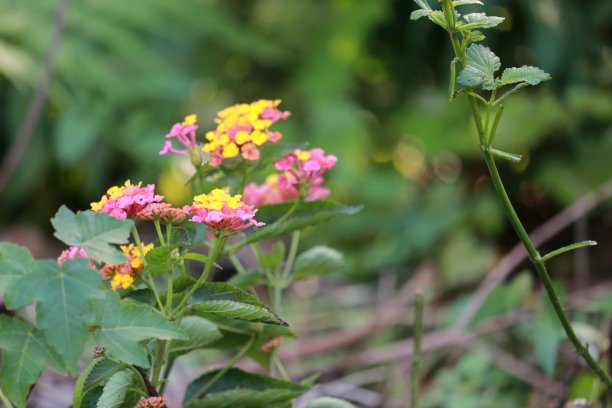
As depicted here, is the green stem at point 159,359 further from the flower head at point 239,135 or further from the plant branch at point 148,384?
the flower head at point 239,135

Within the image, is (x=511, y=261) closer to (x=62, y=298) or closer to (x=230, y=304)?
(x=230, y=304)

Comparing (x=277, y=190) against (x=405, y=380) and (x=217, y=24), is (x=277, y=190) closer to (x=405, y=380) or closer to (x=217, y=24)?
(x=405, y=380)

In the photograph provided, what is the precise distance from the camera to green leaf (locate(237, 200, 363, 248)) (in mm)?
834

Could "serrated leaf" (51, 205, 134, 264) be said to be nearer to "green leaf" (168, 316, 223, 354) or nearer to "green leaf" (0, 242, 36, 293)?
"green leaf" (0, 242, 36, 293)

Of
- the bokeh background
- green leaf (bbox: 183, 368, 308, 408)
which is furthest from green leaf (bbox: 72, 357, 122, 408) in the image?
the bokeh background

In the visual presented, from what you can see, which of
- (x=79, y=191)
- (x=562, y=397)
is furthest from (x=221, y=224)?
(x=79, y=191)

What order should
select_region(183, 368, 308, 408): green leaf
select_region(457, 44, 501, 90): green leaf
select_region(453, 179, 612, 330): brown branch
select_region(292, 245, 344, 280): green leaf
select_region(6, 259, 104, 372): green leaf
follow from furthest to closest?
select_region(453, 179, 612, 330): brown branch → select_region(292, 245, 344, 280): green leaf → select_region(183, 368, 308, 408): green leaf → select_region(457, 44, 501, 90): green leaf → select_region(6, 259, 104, 372): green leaf

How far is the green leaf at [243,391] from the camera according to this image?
0.83 metres

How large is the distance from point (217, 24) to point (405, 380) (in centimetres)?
142

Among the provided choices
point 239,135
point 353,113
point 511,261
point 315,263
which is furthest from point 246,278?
point 353,113

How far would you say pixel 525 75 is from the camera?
2.32ft

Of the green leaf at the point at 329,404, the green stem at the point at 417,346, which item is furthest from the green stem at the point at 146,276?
the green stem at the point at 417,346

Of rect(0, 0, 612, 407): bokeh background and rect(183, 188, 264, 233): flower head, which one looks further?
rect(0, 0, 612, 407): bokeh background

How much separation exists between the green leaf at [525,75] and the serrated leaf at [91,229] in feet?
1.08
